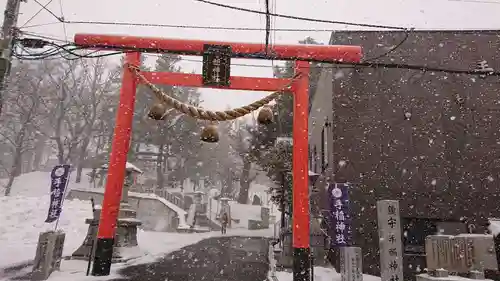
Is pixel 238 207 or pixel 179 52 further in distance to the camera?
pixel 238 207

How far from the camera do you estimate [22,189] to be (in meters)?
32.5

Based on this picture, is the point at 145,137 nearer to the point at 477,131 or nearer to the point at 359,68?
the point at 359,68

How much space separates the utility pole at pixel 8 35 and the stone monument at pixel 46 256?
13.0 ft

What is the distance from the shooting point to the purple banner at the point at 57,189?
967 cm

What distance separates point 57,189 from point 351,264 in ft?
29.2

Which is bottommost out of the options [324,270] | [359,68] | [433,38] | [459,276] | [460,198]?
[324,270]

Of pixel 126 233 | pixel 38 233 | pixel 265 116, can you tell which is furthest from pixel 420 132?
pixel 38 233

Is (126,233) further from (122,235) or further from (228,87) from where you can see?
(228,87)

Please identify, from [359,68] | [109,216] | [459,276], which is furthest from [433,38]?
[109,216]

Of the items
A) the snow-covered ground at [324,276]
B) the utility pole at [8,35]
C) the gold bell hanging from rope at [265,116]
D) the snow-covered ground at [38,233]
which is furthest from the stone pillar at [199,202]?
the utility pole at [8,35]

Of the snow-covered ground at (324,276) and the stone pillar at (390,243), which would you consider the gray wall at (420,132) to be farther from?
the stone pillar at (390,243)

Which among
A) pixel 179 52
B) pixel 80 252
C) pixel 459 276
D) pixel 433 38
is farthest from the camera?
pixel 433 38

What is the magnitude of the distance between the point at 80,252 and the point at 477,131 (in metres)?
15.0

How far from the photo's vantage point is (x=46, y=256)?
28.0 feet
